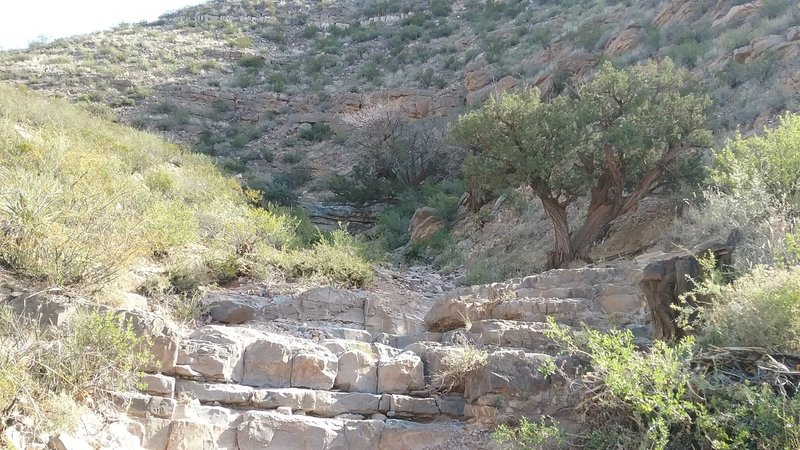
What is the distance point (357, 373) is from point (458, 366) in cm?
84

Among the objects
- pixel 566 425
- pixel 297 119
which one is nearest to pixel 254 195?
pixel 566 425

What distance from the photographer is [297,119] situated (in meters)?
24.1

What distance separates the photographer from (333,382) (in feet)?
16.5

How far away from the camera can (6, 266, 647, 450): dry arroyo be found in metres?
4.41

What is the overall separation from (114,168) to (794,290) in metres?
8.62

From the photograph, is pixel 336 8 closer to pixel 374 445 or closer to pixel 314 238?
pixel 314 238

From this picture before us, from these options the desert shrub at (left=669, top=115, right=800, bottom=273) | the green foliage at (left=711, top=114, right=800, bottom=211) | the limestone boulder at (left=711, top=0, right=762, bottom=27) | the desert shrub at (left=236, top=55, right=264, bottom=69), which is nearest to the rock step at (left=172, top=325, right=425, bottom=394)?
the desert shrub at (left=669, top=115, right=800, bottom=273)

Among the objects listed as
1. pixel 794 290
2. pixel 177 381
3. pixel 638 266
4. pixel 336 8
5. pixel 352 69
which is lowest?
pixel 177 381

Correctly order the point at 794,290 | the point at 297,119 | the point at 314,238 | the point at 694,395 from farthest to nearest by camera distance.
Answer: the point at 297,119, the point at 314,238, the point at 794,290, the point at 694,395

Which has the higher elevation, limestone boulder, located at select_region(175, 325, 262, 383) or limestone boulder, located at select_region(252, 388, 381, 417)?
limestone boulder, located at select_region(175, 325, 262, 383)

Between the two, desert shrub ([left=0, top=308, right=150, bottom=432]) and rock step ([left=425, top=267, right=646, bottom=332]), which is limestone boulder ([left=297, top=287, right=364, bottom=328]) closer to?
rock step ([left=425, top=267, right=646, bottom=332])

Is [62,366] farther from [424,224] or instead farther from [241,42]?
[241,42]

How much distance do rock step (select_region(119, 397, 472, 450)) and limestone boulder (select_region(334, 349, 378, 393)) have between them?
0.37 m

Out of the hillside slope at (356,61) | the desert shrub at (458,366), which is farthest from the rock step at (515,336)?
the hillside slope at (356,61)
